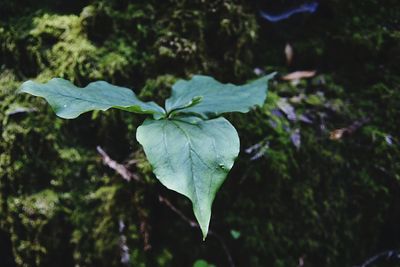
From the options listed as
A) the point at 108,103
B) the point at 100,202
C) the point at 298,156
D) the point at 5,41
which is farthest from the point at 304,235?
the point at 5,41

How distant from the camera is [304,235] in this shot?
1.94 m

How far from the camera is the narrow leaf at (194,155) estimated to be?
1.14 metres

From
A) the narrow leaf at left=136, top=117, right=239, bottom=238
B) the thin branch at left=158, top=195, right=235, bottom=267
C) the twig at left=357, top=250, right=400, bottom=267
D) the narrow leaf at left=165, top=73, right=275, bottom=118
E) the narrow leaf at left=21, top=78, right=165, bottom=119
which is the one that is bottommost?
the twig at left=357, top=250, right=400, bottom=267

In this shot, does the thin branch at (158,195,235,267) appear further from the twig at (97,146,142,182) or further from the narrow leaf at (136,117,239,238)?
the narrow leaf at (136,117,239,238)

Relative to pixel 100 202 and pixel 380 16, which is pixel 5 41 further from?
pixel 380 16

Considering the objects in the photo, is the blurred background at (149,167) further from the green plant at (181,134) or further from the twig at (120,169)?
the green plant at (181,134)

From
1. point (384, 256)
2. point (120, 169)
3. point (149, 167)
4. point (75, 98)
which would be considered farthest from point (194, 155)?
point (384, 256)

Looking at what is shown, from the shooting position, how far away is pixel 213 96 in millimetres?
1757

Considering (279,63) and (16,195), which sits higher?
(279,63)

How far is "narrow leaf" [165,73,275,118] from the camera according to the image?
1.64m

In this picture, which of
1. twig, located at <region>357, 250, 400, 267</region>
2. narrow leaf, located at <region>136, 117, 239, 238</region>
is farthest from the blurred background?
narrow leaf, located at <region>136, 117, 239, 238</region>

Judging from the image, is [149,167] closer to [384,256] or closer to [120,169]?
[120,169]

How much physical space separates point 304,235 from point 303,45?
1.39 meters

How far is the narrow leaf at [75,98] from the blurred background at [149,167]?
480mm
